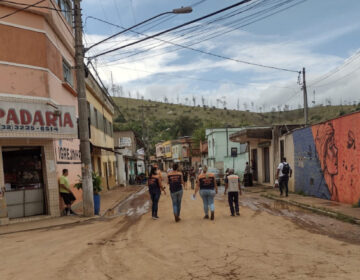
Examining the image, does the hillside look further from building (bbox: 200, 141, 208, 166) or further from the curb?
the curb

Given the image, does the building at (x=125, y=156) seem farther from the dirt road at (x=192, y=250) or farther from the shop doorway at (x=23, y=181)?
the dirt road at (x=192, y=250)

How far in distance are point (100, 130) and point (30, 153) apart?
46.5 feet

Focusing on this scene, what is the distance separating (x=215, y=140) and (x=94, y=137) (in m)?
25.3

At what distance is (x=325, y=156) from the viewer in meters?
15.6

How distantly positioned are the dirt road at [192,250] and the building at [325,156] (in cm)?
332

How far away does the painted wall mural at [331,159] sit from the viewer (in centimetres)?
1309

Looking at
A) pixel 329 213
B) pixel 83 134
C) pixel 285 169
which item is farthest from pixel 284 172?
pixel 83 134

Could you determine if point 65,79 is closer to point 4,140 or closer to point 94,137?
point 4,140

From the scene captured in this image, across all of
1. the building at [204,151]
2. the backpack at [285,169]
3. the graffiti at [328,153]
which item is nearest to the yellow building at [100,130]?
the backpack at [285,169]

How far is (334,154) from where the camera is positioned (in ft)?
48.3

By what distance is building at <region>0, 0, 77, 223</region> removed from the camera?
12.1 metres

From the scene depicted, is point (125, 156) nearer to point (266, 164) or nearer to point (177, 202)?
point (266, 164)

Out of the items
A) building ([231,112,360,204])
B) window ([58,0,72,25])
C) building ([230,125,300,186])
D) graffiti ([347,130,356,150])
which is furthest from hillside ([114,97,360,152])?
graffiti ([347,130,356,150])

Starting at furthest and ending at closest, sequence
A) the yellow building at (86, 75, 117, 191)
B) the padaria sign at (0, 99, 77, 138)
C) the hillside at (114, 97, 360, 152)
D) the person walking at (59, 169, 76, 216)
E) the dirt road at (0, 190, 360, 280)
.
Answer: the hillside at (114, 97, 360, 152), the yellow building at (86, 75, 117, 191), the person walking at (59, 169, 76, 216), the padaria sign at (0, 99, 77, 138), the dirt road at (0, 190, 360, 280)
